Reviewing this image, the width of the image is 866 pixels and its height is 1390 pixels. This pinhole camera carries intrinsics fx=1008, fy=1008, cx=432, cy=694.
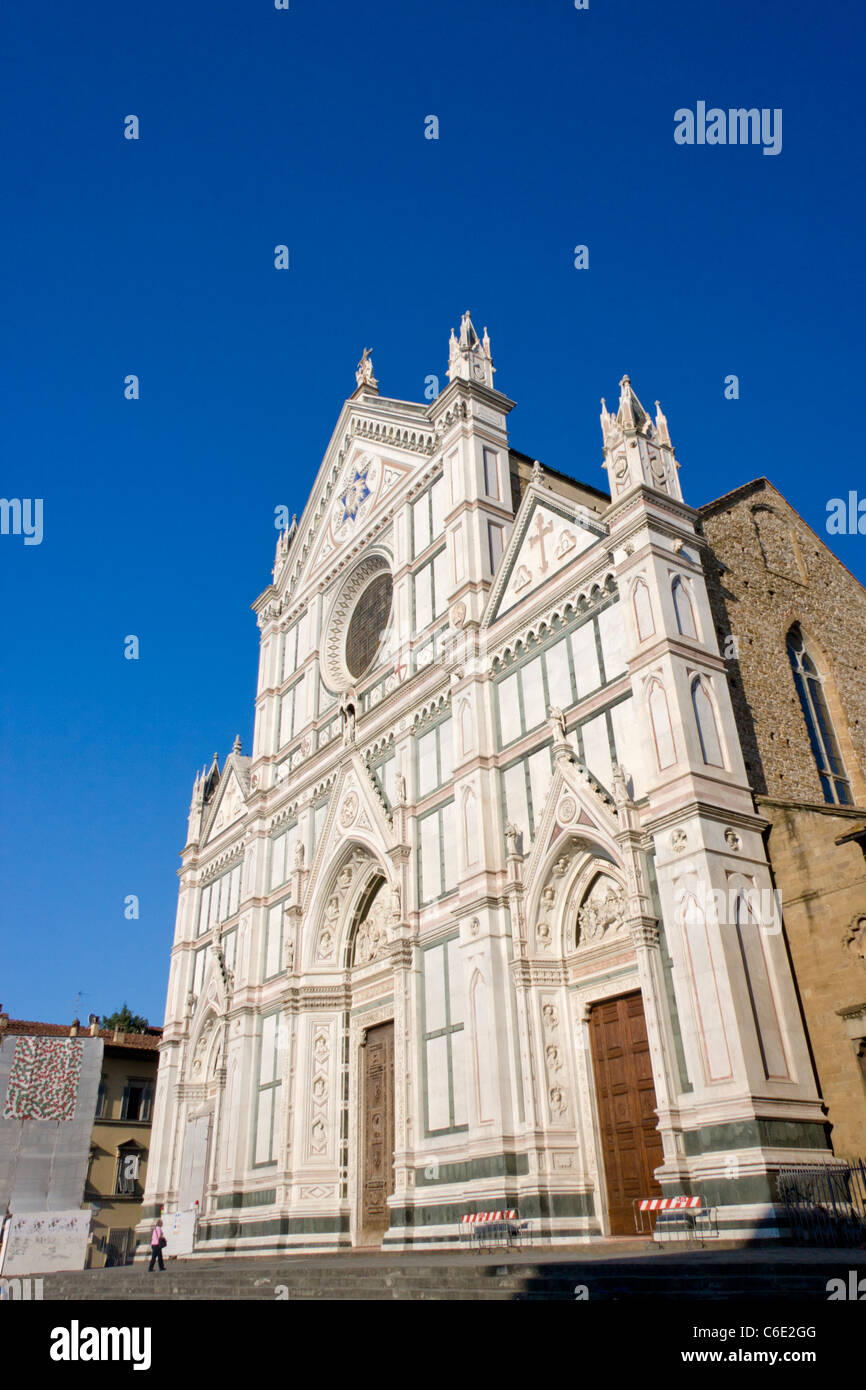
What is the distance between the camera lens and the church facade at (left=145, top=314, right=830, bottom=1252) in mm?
→ 14344

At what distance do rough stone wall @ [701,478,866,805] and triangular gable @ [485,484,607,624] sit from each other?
2627 mm

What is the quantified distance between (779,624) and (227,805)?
19.4m

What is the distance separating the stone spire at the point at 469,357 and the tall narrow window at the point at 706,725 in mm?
11565

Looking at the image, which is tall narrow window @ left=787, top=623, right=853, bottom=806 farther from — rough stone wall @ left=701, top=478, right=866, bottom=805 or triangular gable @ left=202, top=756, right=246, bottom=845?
triangular gable @ left=202, top=756, right=246, bottom=845

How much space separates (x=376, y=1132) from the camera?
21859 mm

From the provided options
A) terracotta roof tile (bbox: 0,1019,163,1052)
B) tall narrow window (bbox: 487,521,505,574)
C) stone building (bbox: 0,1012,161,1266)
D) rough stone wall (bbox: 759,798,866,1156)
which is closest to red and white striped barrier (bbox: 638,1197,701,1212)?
rough stone wall (bbox: 759,798,866,1156)

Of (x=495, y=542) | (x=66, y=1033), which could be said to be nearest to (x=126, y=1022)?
(x=66, y=1033)

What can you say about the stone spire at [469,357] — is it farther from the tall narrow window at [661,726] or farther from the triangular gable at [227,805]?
the triangular gable at [227,805]

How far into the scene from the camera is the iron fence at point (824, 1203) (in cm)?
1146

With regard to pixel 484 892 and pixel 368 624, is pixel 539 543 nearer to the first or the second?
pixel 484 892

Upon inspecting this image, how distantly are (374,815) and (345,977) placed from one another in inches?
163

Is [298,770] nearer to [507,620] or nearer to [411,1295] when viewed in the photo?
[507,620]

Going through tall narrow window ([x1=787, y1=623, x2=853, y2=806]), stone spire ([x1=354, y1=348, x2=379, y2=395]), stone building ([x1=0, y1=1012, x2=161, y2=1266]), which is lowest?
stone building ([x1=0, y1=1012, x2=161, y2=1266])
